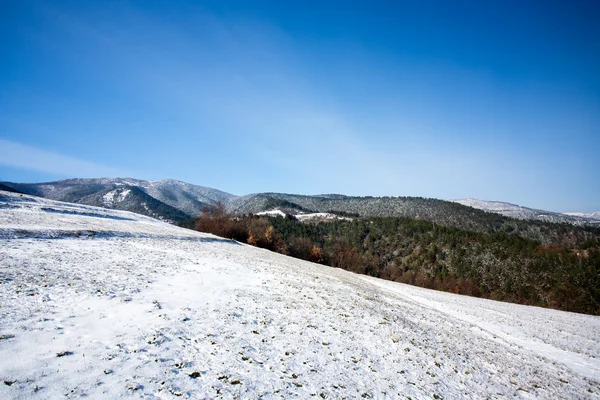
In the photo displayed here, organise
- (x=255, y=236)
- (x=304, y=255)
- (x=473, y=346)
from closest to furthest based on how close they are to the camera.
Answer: (x=473, y=346) → (x=255, y=236) → (x=304, y=255)

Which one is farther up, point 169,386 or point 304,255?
point 169,386

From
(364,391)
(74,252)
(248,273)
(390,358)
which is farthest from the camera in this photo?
(248,273)

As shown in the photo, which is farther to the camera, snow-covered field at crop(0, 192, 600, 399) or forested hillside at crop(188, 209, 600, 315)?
forested hillside at crop(188, 209, 600, 315)

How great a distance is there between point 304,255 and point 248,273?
2744 inches

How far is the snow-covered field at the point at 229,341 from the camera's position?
7359 mm

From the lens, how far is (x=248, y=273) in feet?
74.5

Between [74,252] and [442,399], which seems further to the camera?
[74,252]

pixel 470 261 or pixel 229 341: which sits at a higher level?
pixel 229 341

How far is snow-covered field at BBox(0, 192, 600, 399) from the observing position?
736 centimetres

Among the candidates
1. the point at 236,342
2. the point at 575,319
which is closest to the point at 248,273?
the point at 236,342

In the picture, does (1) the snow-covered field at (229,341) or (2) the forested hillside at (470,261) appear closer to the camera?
(1) the snow-covered field at (229,341)

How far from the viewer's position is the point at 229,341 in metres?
10.1

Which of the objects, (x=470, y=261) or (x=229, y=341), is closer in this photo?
(x=229, y=341)

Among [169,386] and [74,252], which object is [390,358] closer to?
[169,386]
